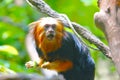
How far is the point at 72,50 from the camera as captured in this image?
1.89 m

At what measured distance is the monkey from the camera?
5.73 ft

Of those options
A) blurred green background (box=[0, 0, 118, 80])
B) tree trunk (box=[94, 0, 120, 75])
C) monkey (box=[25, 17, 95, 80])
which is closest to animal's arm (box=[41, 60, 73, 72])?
monkey (box=[25, 17, 95, 80])

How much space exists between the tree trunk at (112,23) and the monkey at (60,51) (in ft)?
1.99

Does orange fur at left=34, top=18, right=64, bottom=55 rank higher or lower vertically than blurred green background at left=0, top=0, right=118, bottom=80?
lower

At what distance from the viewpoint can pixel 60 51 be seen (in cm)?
182

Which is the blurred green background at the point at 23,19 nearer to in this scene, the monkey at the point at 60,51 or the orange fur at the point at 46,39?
the monkey at the point at 60,51

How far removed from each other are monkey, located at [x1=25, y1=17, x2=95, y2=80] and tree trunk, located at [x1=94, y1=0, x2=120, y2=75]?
0.61 m

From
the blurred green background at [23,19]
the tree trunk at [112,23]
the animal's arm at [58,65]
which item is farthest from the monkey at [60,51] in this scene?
the blurred green background at [23,19]

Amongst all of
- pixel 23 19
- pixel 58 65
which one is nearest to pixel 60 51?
pixel 58 65

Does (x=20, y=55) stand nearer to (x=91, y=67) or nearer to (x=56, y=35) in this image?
(x=91, y=67)

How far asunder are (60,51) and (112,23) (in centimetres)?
79

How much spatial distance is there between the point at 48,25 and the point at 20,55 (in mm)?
1751

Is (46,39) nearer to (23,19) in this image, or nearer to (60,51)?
(60,51)

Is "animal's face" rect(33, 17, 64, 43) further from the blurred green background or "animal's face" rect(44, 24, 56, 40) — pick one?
the blurred green background
